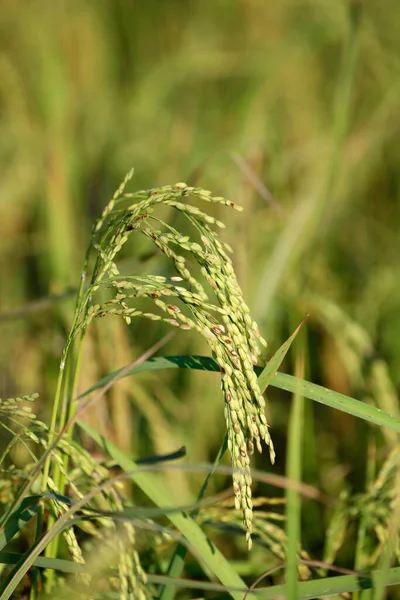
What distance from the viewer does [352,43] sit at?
5.78 feet

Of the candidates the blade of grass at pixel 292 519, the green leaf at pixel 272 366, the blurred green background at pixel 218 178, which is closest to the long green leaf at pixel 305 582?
the blade of grass at pixel 292 519

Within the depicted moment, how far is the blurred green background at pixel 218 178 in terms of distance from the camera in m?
1.83

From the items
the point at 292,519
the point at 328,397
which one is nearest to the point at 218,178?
the point at 328,397

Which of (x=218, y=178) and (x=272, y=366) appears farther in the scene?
(x=218, y=178)

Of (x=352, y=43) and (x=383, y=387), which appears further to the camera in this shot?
(x=352, y=43)

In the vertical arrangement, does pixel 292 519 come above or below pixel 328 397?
below

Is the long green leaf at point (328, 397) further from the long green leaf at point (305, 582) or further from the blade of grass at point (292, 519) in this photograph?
the long green leaf at point (305, 582)

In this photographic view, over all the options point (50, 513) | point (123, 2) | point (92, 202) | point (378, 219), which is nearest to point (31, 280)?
point (92, 202)

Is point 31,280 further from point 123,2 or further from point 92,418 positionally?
point 123,2

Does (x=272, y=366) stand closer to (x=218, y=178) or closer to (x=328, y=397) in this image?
(x=328, y=397)

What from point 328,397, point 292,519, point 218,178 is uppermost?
point 218,178

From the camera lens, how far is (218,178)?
2.51 m

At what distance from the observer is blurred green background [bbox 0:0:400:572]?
1.83 metres

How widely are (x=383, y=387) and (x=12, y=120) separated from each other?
225 cm
